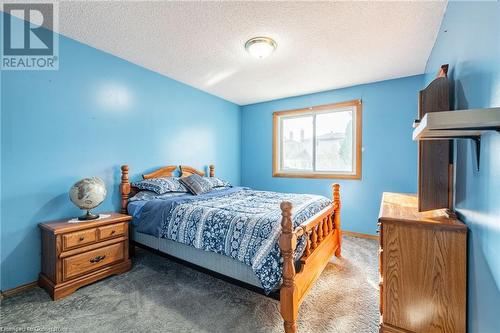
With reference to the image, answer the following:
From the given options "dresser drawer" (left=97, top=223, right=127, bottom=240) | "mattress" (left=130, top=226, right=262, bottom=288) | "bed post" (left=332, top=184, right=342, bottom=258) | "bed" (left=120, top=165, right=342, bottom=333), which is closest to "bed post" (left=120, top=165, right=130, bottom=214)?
"bed" (left=120, top=165, right=342, bottom=333)

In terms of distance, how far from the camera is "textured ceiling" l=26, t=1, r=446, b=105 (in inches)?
74.1

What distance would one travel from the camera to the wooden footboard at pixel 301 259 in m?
1.48

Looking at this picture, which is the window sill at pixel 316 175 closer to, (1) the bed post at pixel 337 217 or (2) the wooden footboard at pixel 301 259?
(1) the bed post at pixel 337 217

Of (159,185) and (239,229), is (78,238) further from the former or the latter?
(239,229)

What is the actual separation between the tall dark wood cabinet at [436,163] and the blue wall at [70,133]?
10.3 ft

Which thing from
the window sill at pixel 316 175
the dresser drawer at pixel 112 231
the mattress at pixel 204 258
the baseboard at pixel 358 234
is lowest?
the baseboard at pixel 358 234

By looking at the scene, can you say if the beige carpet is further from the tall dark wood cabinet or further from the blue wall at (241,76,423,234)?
the blue wall at (241,76,423,234)

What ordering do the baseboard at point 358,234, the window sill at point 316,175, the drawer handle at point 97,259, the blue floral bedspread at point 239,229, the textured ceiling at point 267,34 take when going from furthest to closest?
the window sill at point 316,175, the baseboard at point 358,234, the drawer handle at point 97,259, the textured ceiling at point 267,34, the blue floral bedspread at point 239,229

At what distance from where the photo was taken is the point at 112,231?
2312 mm

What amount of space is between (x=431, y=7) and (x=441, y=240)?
1.90 meters

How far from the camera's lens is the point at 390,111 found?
131 inches

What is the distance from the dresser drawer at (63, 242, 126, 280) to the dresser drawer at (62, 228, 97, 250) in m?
0.11

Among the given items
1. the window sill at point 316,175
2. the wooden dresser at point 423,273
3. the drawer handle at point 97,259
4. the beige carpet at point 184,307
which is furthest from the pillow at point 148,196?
the wooden dresser at point 423,273

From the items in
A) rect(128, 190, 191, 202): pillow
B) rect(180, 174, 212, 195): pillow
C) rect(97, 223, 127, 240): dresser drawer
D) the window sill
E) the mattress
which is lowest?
the mattress
